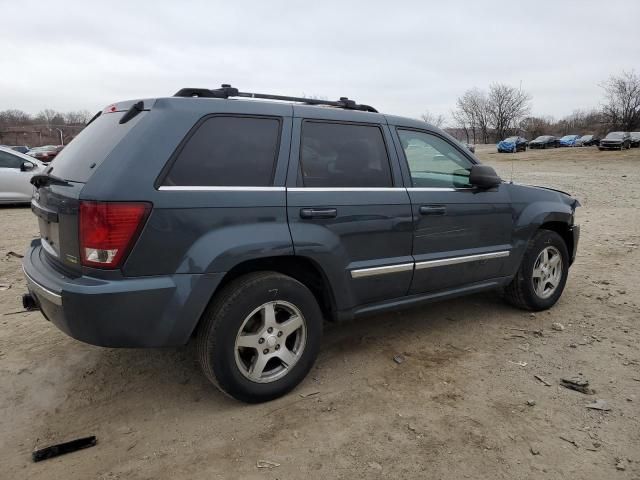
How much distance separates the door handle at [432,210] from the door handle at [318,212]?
30.9 inches

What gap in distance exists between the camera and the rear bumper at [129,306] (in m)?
2.38

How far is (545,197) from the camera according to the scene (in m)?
4.38

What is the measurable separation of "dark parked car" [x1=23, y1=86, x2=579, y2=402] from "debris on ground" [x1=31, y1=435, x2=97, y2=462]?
0.57m

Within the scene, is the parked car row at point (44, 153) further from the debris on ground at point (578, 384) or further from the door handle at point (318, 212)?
the debris on ground at point (578, 384)

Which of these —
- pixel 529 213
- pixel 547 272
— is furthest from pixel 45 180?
pixel 547 272

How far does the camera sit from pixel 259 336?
9.28 feet

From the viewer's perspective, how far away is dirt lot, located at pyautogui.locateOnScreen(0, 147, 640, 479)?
2393mm

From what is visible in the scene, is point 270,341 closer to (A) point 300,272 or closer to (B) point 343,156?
(A) point 300,272

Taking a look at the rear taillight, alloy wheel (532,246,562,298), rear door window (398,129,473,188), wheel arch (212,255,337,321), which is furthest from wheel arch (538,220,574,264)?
the rear taillight

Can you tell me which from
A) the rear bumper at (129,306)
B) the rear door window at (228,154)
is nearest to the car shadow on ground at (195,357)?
the rear bumper at (129,306)

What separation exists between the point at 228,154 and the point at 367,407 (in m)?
1.75

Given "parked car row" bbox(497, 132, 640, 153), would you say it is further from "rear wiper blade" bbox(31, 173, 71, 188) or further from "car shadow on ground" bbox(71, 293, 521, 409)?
"rear wiper blade" bbox(31, 173, 71, 188)

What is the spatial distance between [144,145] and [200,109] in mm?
403

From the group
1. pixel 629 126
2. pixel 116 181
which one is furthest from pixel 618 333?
pixel 629 126
